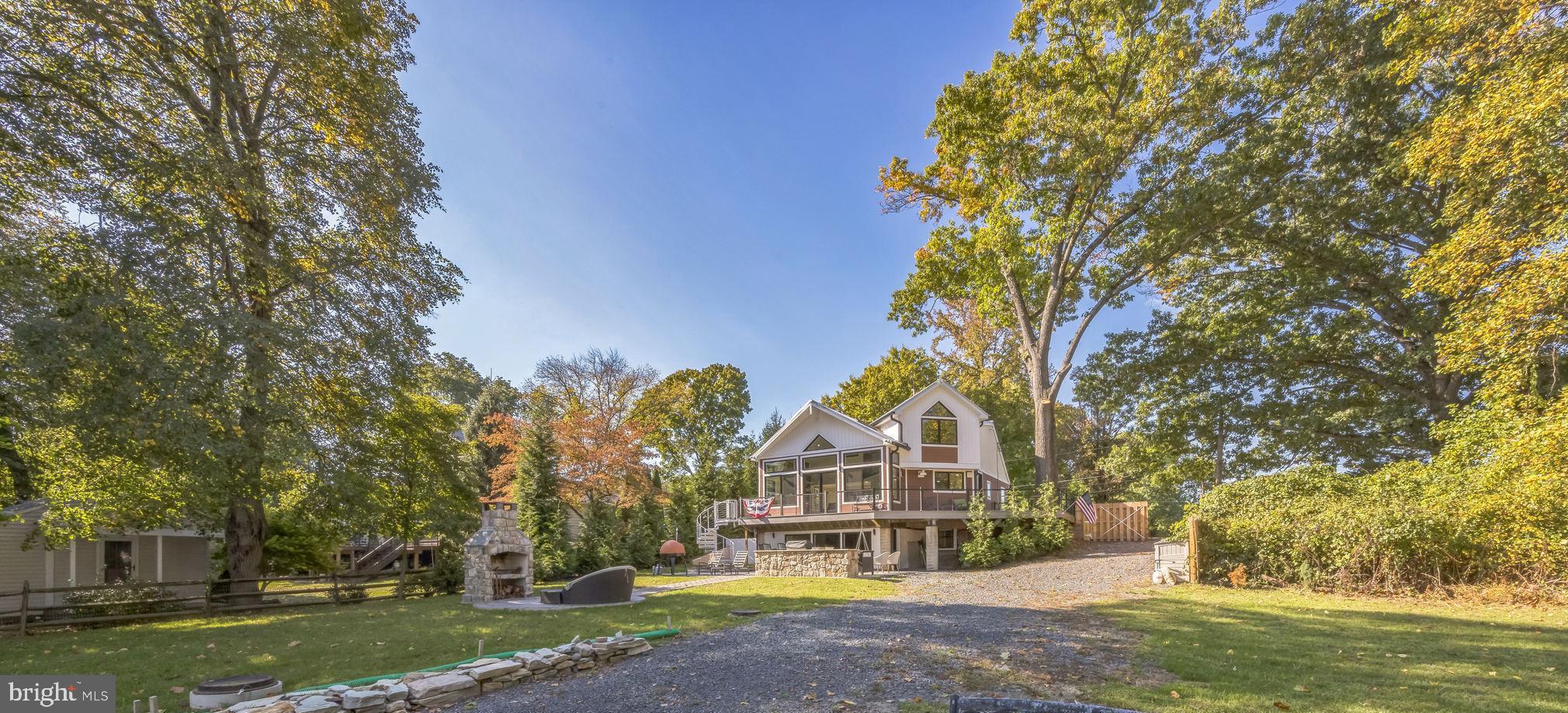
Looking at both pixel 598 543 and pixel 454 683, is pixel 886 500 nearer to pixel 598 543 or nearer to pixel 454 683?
pixel 598 543

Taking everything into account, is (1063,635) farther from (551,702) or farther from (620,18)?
(620,18)

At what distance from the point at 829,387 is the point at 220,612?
1005 inches

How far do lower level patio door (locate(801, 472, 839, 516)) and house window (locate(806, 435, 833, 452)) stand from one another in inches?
34.7

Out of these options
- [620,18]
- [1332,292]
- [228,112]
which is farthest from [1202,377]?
[228,112]

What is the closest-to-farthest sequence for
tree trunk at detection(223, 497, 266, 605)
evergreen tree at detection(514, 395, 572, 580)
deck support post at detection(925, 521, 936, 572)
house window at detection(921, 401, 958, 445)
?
1. tree trunk at detection(223, 497, 266, 605)
2. evergreen tree at detection(514, 395, 572, 580)
3. deck support post at detection(925, 521, 936, 572)
4. house window at detection(921, 401, 958, 445)

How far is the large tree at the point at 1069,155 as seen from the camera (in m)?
17.1

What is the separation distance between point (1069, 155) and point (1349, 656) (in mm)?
15942

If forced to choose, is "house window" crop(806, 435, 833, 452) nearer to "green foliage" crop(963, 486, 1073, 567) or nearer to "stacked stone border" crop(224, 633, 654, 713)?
"green foliage" crop(963, 486, 1073, 567)

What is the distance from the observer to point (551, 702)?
17.5ft

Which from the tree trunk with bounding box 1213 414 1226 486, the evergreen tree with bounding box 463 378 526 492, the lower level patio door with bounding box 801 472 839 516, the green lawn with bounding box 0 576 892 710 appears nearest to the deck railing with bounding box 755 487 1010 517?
the lower level patio door with bounding box 801 472 839 516

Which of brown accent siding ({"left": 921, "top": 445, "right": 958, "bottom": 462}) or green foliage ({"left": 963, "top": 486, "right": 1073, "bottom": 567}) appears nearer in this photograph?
green foliage ({"left": 963, "top": 486, "right": 1073, "bottom": 567})

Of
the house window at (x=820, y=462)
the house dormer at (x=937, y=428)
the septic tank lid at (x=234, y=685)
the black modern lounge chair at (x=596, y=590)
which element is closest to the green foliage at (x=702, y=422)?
the house window at (x=820, y=462)

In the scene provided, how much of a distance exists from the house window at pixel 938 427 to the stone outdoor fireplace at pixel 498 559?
1339 cm

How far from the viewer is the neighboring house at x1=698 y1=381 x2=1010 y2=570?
19969mm
